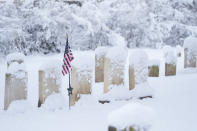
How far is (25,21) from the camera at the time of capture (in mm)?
12414

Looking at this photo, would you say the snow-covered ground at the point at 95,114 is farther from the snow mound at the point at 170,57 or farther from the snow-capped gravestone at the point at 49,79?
the snow mound at the point at 170,57

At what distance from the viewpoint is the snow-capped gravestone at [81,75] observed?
5288 mm

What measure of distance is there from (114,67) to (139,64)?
515mm

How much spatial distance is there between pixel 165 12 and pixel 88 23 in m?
6.44

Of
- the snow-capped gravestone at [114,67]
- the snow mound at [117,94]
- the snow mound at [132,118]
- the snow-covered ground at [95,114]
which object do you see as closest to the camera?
the snow mound at [132,118]

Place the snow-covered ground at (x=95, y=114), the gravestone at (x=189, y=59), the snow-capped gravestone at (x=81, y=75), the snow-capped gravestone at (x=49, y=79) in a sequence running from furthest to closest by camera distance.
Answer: the gravestone at (x=189, y=59), the snow-capped gravestone at (x=81, y=75), the snow-capped gravestone at (x=49, y=79), the snow-covered ground at (x=95, y=114)

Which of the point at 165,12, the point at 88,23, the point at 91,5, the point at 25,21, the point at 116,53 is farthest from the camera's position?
the point at 165,12

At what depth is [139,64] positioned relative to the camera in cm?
564

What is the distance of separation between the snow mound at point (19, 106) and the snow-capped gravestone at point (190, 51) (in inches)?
207

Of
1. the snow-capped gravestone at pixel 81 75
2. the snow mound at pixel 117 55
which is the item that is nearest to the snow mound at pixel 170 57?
the snow mound at pixel 117 55

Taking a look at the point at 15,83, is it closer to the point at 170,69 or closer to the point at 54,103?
the point at 54,103

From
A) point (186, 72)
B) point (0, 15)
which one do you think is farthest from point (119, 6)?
point (186, 72)

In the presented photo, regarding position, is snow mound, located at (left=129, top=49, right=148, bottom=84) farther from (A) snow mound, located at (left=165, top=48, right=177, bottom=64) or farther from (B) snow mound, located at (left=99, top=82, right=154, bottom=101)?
(A) snow mound, located at (left=165, top=48, right=177, bottom=64)

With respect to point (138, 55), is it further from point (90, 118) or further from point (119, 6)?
point (119, 6)
